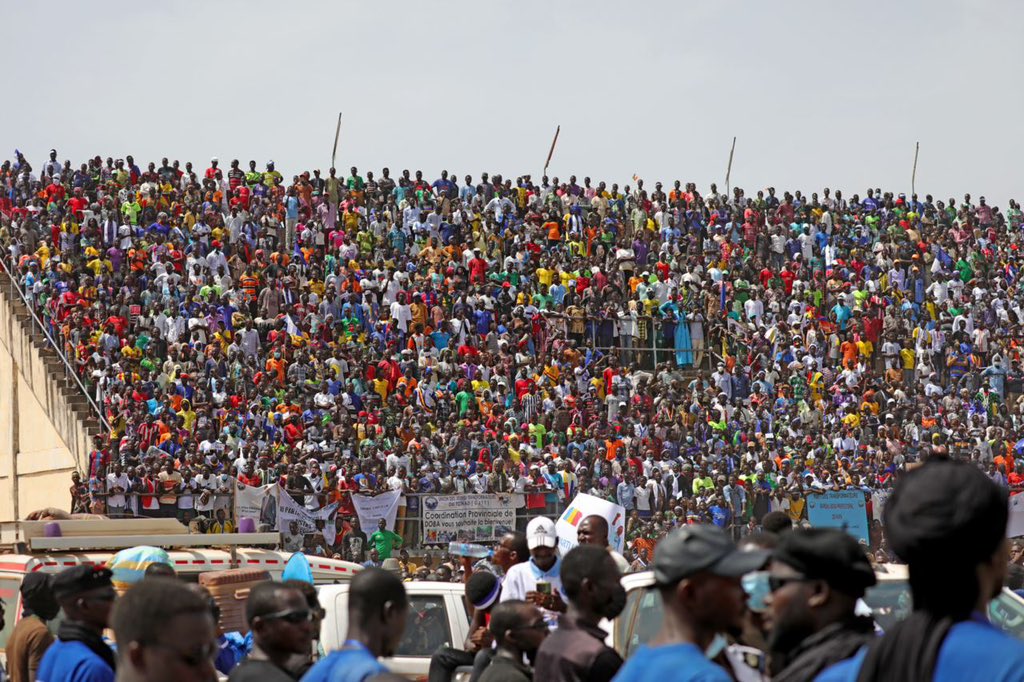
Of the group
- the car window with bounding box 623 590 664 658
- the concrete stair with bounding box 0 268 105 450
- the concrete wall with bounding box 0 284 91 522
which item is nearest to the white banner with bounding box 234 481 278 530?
the concrete stair with bounding box 0 268 105 450

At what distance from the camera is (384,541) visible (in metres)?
20.1

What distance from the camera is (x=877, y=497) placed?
22.5 metres

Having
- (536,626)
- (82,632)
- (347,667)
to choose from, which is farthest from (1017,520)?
(347,667)

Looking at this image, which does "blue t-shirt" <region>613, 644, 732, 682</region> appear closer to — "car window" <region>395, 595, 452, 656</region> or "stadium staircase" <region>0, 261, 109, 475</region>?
"car window" <region>395, 595, 452, 656</region>

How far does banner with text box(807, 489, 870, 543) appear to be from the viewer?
21.9 metres

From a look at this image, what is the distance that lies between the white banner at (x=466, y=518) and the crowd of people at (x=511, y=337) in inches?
14.1

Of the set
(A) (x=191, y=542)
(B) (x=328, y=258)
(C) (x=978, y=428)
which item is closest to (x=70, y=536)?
(A) (x=191, y=542)

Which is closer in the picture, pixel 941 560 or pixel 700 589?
pixel 941 560

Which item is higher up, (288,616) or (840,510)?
(288,616)

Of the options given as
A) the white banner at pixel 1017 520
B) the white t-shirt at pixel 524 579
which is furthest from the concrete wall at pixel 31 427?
the white t-shirt at pixel 524 579

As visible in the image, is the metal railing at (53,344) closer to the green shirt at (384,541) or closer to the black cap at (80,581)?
the green shirt at (384,541)

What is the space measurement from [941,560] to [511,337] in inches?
→ 962

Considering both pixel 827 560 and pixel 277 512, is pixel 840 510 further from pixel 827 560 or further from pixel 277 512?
pixel 827 560

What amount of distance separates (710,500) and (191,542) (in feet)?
41.9
